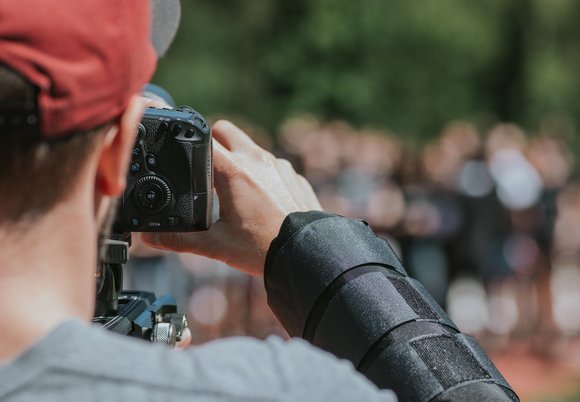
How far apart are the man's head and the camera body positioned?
2.34 feet

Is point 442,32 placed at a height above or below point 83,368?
below

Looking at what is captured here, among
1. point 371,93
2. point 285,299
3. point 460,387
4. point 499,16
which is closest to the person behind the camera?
point 460,387

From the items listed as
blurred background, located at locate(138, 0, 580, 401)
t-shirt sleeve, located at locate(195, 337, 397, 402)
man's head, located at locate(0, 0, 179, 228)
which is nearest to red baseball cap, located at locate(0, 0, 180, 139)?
man's head, located at locate(0, 0, 179, 228)

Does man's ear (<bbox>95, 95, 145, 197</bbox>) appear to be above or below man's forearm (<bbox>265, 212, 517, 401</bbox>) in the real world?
above

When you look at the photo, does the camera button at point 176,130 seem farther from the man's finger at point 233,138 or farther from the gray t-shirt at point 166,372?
the gray t-shirt at point 166,372

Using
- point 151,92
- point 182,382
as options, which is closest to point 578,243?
point 151,92

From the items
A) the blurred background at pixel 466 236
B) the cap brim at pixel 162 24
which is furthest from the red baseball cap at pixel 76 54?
the blurred background at pixel 466 236

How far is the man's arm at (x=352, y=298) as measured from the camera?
1494 mm

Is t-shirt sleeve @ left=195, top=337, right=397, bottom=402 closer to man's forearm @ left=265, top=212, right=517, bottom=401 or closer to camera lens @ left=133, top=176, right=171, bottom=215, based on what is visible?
man's forearm @ left=265, top=212, right=517, bottom=401

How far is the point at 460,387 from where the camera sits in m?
1.47

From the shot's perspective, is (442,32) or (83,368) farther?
(442,32)

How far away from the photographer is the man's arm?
4.90ft

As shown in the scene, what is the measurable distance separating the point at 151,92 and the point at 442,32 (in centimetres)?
2179

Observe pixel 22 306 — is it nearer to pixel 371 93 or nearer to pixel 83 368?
pixel 83 368
